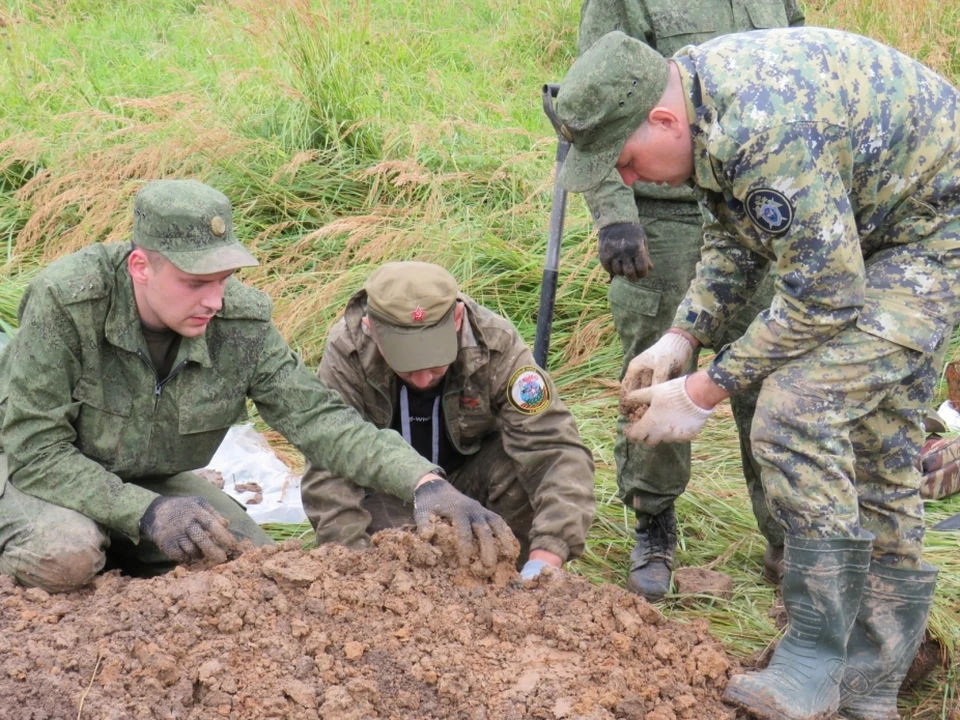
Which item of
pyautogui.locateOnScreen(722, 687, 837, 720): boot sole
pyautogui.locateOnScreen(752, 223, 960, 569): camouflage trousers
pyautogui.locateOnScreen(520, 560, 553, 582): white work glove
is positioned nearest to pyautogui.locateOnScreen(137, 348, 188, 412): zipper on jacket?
pyautogui.locateOnScreen(520, 560, 553, 582): white work glove

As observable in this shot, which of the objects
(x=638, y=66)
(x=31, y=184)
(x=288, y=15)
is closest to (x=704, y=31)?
(x=638, y=66)

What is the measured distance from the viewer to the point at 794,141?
238cm

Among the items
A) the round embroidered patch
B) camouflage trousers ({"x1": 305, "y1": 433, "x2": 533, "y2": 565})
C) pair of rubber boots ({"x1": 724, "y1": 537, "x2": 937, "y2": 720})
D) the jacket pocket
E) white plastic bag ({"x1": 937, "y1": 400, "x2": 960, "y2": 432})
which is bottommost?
white plastic bag ({"x1": 937, "y1": 400, "x2": 960, "y2": 432})

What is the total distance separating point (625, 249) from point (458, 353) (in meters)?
0.61

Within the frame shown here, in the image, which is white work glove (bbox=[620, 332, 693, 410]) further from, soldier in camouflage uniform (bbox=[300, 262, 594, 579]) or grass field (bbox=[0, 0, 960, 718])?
grass field (bbox=[0, 0, 960, 718])

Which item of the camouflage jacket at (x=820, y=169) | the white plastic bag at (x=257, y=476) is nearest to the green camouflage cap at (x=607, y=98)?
the camouflage jacket at (x=820, y=169)

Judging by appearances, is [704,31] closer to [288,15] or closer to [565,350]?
[565,350]

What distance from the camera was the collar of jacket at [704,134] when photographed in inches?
95.6

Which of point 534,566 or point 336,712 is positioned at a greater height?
point 336,712

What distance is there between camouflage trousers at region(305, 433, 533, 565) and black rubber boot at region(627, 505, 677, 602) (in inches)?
14.7

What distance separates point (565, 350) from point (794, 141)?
Result: 304 centimetres

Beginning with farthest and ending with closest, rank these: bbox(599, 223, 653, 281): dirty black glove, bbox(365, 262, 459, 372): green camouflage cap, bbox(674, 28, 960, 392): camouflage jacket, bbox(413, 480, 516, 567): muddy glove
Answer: bbox(599, 223, 653, 281): dirty black glove < bbox(365, 262, 459, 372): green camouflage cap < bbox(413, 480, 516, 567): muddy glove < bbox(674, 28, 960, 392): camouflage jacket

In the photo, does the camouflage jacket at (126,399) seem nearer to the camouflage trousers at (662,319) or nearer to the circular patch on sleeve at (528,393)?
the circular patch on sleeve at (528,393)

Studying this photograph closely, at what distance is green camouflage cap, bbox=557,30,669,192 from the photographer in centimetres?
246
